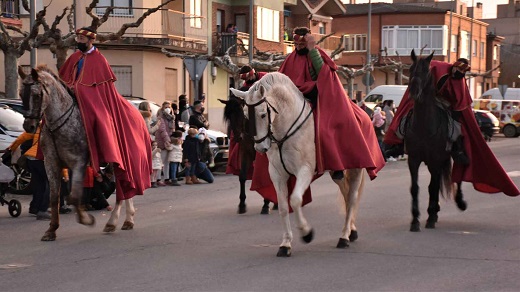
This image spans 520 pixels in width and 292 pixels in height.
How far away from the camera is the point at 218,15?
165 ft

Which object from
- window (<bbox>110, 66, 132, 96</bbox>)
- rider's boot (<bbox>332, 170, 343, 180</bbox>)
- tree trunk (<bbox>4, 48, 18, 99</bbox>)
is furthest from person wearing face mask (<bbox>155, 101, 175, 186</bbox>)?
window (<bbox>110, 66, 132, 96</bbox>)

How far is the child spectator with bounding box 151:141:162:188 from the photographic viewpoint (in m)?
20.7

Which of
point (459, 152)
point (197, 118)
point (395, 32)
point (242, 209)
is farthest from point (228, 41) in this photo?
point (459, 152)

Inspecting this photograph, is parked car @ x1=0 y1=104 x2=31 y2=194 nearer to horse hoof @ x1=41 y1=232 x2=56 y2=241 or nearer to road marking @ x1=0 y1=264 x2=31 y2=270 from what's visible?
horse hoof @ x1=41 y1=232 x2=56 y2=241

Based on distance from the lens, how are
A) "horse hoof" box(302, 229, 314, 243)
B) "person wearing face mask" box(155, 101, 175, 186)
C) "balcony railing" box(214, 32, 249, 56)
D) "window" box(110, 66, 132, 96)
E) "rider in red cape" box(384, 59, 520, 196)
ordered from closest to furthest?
1. "horse hoof" box(302, 229, 314, 243)
2. "rider in red cape" box(384, 59, 520, 196)
3. "person wearing face mask" box(155, 101, 175, 186)
4. "window" box(110, 66, 132, 96)
5. "balcony railing" box(214, 32, 249, 56)

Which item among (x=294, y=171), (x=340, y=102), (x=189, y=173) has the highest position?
(x=340, y=102)

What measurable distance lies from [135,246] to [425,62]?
14.8 feet

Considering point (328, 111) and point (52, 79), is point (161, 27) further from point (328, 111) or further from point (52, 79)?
point (328, 111)

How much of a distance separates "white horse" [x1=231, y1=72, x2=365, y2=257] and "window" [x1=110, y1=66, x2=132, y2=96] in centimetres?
3101

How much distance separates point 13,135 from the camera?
764 inches

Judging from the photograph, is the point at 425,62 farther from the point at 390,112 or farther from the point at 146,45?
the point at 146,45

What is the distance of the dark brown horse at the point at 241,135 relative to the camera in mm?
10773

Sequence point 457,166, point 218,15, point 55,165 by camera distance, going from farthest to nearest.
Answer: point 218,15, point 457,166, point 55,165

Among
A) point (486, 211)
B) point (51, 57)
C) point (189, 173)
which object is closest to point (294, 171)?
point (486, 211)
